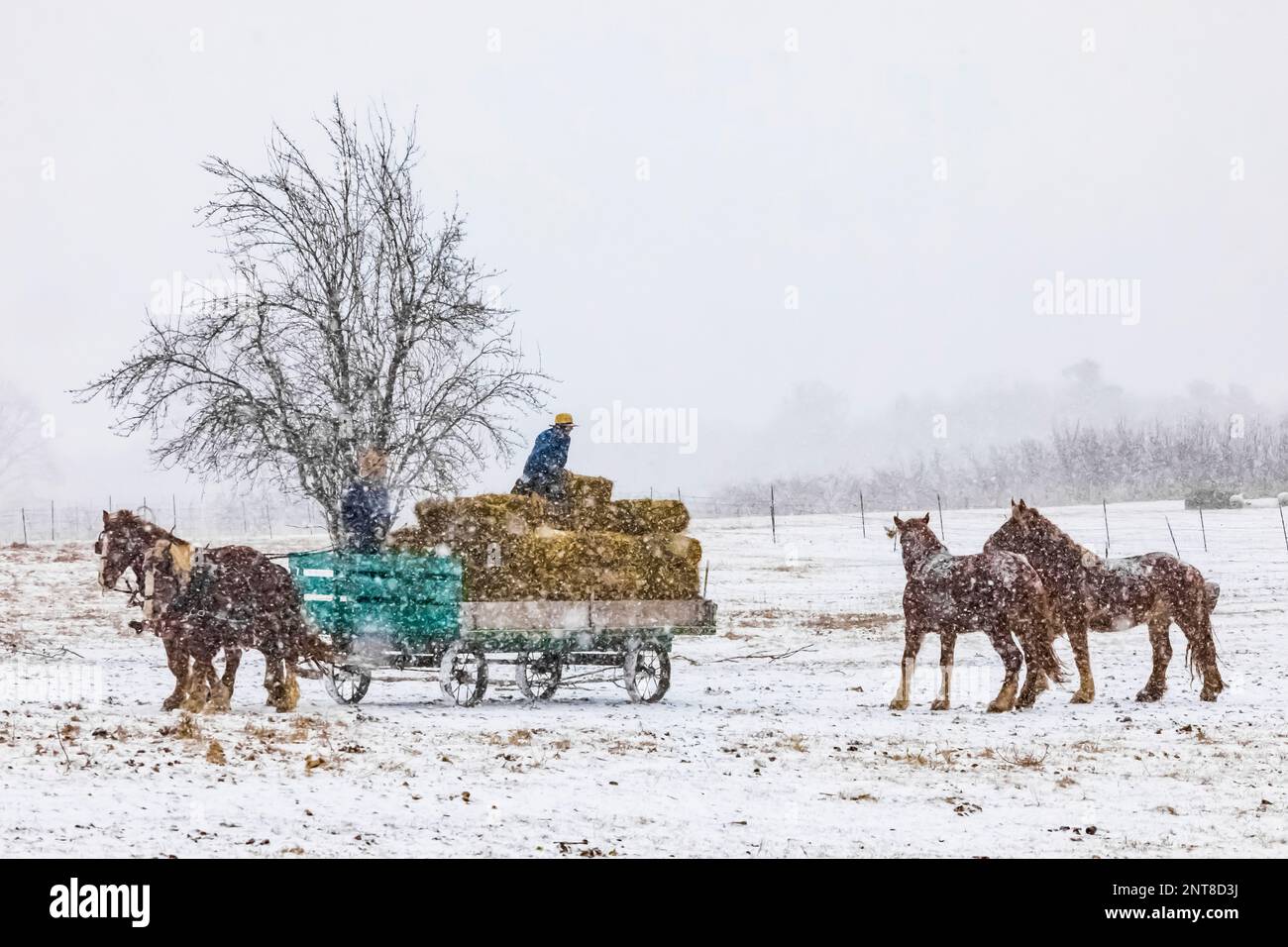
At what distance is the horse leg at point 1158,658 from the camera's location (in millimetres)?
14586

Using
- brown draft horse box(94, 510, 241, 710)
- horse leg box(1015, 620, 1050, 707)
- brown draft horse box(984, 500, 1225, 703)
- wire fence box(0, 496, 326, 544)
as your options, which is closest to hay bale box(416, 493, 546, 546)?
brown draft horse box(94, 510, 241, 710)

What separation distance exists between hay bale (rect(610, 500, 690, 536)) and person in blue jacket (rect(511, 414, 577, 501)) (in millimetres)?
729

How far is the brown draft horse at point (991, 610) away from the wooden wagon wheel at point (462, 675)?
4.42 m

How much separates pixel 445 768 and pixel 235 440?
45.0 ft

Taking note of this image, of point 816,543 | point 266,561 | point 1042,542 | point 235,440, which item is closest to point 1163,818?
point 1042,542

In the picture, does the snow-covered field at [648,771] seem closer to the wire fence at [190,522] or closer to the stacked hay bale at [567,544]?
the stacked hay bale at [567,544]

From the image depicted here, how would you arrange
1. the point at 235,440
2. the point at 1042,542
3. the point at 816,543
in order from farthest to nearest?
the point at 816,543
the point at 235,440
the point at 1042,542

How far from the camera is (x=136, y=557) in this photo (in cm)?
1206

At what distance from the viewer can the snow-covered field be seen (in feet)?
23.8

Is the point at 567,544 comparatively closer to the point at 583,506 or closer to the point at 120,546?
the point at 583,506

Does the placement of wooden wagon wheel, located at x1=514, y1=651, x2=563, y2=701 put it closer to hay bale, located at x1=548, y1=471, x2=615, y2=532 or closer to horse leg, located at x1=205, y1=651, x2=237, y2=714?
hay bale, located at x1=548, y1=471, x2=615, y2=532

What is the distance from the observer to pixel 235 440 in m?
21.5

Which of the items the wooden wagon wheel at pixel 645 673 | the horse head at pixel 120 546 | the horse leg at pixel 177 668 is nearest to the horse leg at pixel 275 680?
the horse leg at pixel 177 668
